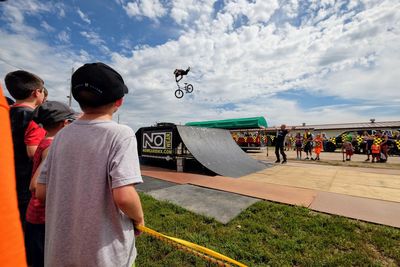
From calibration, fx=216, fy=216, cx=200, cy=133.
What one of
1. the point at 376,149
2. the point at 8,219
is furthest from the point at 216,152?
the point at 376,149

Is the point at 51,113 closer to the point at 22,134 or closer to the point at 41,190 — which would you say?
the point at 22,134

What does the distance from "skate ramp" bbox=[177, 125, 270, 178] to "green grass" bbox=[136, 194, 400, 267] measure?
12.0 feet

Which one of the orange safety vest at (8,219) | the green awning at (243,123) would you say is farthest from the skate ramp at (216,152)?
the green awning at (243,123)

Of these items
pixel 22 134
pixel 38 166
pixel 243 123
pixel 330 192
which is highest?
pixel 243 123

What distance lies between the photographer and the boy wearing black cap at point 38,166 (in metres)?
1.69

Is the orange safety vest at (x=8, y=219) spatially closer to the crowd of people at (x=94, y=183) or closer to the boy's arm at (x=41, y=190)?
the crowd of people at (x=94, y=183)

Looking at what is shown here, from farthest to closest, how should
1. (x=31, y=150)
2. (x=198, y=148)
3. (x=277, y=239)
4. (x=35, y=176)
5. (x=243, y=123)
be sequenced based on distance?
(x=243, y=123) → (x=198, y=148) → (x=277, y=239) → (x=31, y=150) → (x=35, y=176)

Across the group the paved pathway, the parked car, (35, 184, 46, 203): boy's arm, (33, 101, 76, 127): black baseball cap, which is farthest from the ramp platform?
the parked car

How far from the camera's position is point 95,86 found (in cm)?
117

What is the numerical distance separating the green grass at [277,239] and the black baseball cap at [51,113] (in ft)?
6.09

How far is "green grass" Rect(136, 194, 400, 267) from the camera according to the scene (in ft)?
8.49

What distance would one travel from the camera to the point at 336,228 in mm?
3309

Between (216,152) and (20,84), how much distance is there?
7792 mm

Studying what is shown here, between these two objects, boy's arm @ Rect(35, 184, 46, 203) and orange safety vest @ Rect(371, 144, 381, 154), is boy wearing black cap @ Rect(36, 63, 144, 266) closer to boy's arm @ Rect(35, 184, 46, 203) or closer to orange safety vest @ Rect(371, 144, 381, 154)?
boy's arm @ Rect(35, 184, 46, 203)
